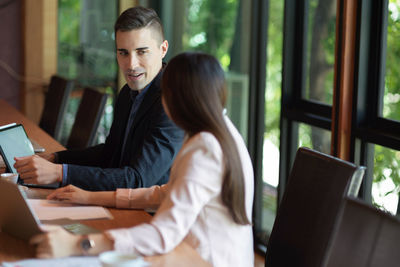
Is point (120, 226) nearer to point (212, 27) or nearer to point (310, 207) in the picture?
point (310, 207)

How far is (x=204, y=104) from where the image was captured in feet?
5.13

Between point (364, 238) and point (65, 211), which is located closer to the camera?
point (364, 238)

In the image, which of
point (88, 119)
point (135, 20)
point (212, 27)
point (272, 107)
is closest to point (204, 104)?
point (135, 20)

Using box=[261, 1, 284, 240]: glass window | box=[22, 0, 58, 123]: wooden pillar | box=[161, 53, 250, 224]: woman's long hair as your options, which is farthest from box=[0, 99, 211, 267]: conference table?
box=[22, 0, 58, 123]: wooden pillar

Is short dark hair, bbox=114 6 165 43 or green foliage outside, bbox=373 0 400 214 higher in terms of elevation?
short dark hair, bbox=114 6 165 43

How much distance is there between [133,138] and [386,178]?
1.20 metres

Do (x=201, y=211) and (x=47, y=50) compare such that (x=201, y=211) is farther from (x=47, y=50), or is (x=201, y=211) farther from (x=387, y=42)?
(x=47, y=50)

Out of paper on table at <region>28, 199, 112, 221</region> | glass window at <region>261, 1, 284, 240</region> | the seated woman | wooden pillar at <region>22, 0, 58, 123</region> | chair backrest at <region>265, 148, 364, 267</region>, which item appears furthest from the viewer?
wooden pillar at <region>22, 0, 58, 123</region>

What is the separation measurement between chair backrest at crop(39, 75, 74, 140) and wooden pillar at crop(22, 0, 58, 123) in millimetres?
717

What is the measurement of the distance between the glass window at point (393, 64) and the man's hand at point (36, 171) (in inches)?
58.7

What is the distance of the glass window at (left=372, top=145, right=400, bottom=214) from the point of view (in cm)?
268

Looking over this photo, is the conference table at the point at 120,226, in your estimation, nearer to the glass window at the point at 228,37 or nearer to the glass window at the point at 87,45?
the glass window at the point at 228,37

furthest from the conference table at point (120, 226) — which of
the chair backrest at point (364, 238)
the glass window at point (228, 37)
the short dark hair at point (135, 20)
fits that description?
the glass window at point (228, 37)

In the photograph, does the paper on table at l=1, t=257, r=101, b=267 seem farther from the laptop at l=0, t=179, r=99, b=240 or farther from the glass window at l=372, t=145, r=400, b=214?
the glass window at l=372, t=145, r=400, b=214
